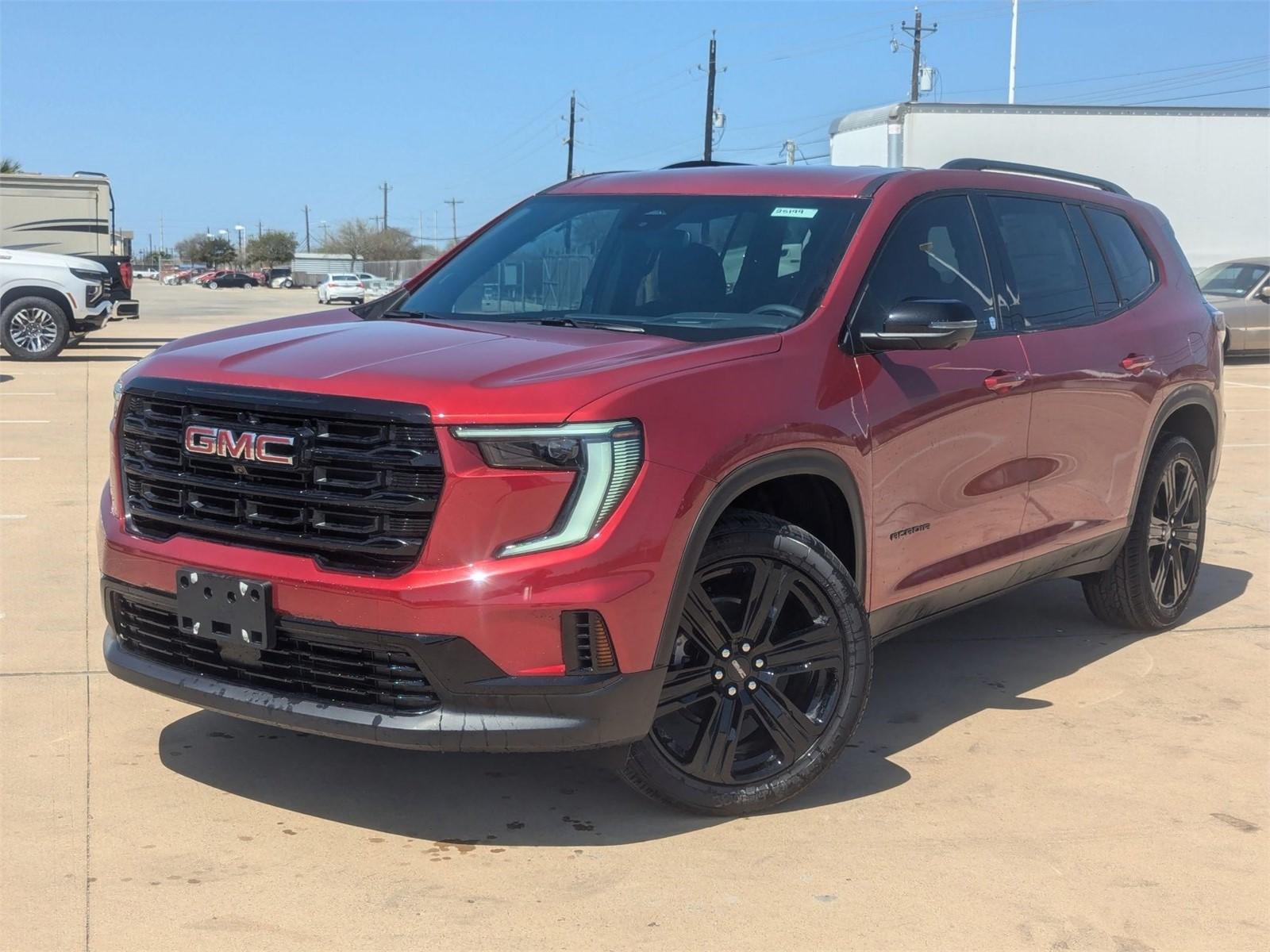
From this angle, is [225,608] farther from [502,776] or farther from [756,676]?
[756,676]

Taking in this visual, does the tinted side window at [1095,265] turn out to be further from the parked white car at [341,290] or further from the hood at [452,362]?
the parked white car at [341,290]

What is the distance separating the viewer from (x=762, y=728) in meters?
4.10

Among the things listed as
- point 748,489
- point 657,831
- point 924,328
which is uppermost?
point 924,328

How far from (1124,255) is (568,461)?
137 inches

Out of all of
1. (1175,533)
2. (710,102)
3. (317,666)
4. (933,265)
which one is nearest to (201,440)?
(317,666)

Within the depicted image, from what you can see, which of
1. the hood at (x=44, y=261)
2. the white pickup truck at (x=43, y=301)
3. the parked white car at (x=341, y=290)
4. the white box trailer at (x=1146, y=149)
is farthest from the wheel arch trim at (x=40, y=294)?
the parked white car at (x=341, y=290)

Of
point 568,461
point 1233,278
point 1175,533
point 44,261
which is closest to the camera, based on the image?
point 568,461

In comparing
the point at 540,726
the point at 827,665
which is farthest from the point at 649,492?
the point at 827,665

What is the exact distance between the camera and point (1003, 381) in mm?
4984

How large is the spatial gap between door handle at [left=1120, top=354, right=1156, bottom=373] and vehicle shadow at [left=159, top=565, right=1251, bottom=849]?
1270 mm

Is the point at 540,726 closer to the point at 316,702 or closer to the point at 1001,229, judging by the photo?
the point at 316,702

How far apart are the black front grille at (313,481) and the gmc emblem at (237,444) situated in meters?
0.01

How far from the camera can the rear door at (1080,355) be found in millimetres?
5281

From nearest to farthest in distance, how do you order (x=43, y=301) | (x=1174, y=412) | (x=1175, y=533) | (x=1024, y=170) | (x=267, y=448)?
(x=267, y=448) → (x=1024, y=170) → (x=1174, y=412) → (x=1175, y=533) → (x=43, y=301)
